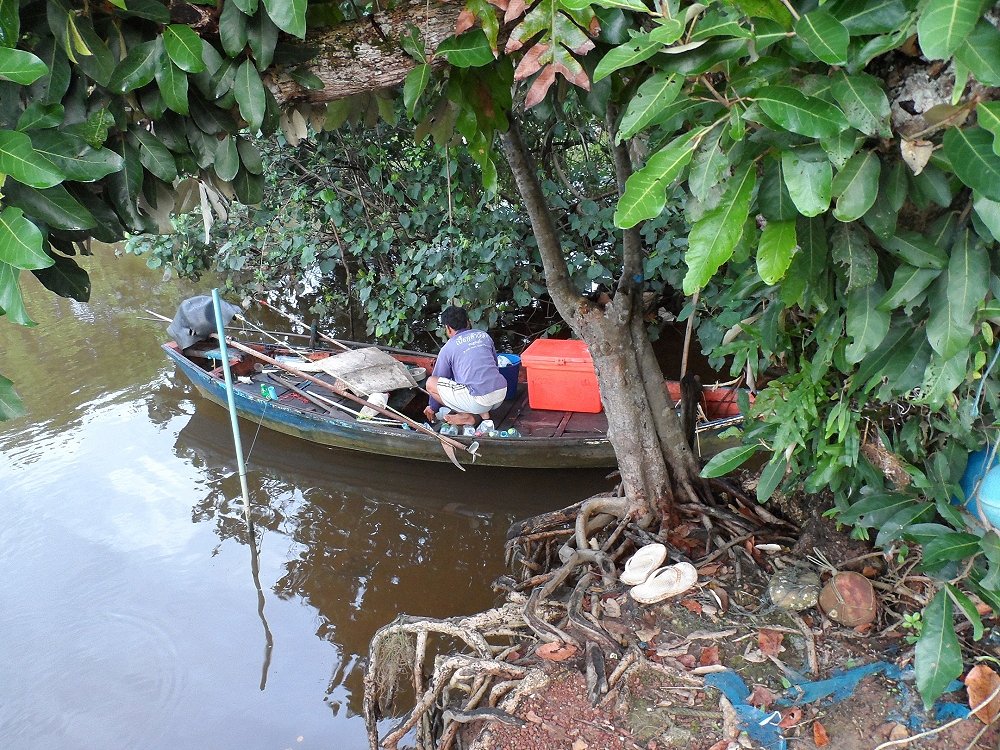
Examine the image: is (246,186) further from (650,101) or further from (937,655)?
(937,655)

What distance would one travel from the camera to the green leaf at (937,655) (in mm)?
→ 2270

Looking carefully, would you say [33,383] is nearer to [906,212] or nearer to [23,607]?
[23,607]

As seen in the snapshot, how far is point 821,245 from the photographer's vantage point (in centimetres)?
201

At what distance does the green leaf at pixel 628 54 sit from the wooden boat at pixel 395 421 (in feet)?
12.3

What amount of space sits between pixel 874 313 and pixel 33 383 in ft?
30.9

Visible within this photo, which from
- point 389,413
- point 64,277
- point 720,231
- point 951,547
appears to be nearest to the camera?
point 720,231

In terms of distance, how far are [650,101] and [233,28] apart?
4.10 ft

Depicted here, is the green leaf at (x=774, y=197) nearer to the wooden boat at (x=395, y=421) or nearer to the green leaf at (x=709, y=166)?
the green leaf at (x=709, y=166)

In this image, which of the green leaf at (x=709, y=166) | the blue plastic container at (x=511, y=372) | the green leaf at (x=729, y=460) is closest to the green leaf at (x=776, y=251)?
the green leaf at (x=709, y=166)

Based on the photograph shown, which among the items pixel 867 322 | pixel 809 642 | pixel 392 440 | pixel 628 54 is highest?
pixel 628 54

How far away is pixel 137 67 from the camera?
2.14 m

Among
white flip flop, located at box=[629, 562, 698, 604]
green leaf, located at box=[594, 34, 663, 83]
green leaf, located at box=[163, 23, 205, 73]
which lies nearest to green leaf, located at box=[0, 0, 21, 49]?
green leaf, located at box=[163, 23, 205, 73]

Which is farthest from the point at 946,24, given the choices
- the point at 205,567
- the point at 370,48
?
the point at 205,567

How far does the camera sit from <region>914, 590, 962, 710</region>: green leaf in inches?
89.4
